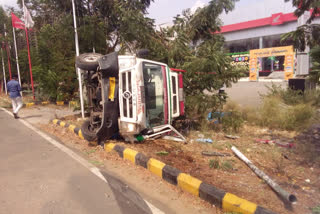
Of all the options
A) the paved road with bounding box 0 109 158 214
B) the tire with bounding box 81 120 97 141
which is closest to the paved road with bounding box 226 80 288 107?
the tire with bounding box 81 120 97 141

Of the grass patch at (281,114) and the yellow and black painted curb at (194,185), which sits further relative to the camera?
the grass patch at (281,114)

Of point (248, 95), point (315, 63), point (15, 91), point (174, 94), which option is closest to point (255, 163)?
point (174, 94)

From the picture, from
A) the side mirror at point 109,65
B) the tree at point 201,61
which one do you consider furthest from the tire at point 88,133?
the tree at point 201,61

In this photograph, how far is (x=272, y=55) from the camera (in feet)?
85.9

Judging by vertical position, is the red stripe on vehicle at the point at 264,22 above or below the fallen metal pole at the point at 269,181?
above

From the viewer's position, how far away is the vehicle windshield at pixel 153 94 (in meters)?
5.44

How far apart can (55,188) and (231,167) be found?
2781mm

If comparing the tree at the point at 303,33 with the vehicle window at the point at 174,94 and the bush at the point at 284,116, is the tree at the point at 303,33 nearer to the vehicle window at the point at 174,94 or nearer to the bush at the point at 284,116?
the bush at the point at 284,116

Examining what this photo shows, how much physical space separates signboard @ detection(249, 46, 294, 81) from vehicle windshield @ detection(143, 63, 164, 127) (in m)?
21.7

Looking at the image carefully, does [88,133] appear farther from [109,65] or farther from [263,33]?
[263,33]

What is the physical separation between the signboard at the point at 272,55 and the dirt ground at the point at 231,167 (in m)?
19.5

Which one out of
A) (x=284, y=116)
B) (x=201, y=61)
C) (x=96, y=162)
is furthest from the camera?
(x=284, y=116)

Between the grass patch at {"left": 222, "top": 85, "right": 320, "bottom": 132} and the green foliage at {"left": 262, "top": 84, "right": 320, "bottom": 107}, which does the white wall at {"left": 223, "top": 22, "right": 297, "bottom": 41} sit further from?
the grass patch at {"left": 222, "top": 85, "right": 320, "bottom": 132}

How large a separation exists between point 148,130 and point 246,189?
2.59 m
